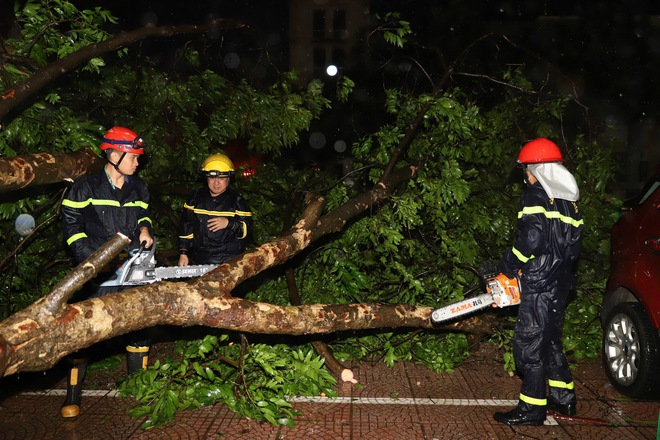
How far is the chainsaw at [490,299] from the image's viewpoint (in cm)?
408

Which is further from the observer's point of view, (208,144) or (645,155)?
(645,155)

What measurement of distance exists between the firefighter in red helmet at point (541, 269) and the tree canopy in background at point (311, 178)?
3.01 feet

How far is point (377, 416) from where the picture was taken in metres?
4.27

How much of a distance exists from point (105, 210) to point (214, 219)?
1050 mm

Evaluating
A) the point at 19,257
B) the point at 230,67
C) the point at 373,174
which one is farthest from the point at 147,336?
the point at 230,67

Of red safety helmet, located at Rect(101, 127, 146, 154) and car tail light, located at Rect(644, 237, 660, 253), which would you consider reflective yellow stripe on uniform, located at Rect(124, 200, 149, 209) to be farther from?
car tail light, located at Rect(644, 237, 660, 253)

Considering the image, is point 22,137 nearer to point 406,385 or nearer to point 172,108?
point 172,108

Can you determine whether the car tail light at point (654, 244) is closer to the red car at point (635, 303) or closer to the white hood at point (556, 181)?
the red car at point (635, 303)

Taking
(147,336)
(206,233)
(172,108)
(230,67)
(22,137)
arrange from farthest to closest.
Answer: (230,67)
(172,108)
(206,233)
(147,336)
(22,137)

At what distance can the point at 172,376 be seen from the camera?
4.38m

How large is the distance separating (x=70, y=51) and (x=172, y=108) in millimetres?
1456

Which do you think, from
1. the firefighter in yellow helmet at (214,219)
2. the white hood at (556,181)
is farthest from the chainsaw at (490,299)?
the firefighter in yellow helmet at (214,219)

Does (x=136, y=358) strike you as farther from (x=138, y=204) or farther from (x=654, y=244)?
(x=654, y=244)

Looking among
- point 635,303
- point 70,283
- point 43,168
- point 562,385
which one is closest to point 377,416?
point 562,385
